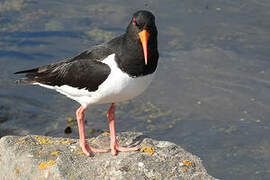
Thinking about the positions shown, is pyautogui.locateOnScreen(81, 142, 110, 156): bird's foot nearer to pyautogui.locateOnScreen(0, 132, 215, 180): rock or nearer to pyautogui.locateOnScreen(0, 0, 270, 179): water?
pyautogui.locateOnScreen(0, 132, 215, 180): rock

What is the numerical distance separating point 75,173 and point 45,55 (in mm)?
6331

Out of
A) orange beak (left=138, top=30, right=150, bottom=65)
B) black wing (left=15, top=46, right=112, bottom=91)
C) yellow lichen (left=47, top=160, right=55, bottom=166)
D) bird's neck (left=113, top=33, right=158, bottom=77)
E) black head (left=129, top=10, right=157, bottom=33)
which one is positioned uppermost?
black head (left=129, top=10, right=157, bottom=33)

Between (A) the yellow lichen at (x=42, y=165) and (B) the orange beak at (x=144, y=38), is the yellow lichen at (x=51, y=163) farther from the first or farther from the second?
(B) the orange beak at (x=144, y=38)

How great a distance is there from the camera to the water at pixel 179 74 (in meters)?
8.80

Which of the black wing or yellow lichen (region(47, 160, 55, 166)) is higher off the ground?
the black wing

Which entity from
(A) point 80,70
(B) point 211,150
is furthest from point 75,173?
(B) point 211,150

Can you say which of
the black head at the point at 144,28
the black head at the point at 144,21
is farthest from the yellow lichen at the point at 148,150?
the black head at the point at 144,21

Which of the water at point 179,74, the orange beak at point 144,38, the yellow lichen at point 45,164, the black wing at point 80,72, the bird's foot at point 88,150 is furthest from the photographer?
the water at point 179,74

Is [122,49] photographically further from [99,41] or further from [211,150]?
[99,41]

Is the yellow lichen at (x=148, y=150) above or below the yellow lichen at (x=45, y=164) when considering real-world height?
below

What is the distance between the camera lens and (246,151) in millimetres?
8430

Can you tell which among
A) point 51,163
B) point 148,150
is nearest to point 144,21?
point 148,150

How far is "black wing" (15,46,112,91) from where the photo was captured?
230 inches

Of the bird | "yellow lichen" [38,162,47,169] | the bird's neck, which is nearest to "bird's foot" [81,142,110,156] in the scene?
the bird
